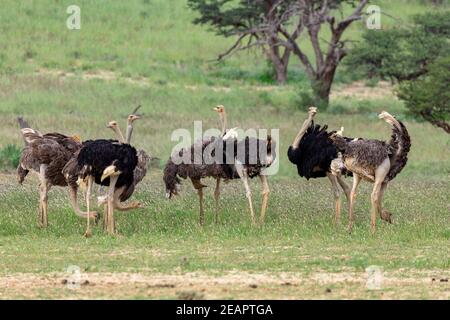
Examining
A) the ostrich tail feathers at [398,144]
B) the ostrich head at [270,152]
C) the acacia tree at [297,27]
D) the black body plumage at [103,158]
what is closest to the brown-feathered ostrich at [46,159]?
the black body plumage at [103,158]

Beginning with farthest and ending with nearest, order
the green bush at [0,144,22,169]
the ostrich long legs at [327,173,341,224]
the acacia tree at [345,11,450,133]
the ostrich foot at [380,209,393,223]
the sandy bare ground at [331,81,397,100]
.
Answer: the sandy bare ground at [331,81,397,100] → the acacia tree at [345,11,450,133] → the green bush at [0,144,22,169] → the ostrich long legs at [327,173,341,224] → the ostrich foot at [380,209,393,223]

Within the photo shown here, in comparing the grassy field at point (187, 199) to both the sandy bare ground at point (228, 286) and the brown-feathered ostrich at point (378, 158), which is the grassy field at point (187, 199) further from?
the brown-feathered ostrich at point (378, 158)

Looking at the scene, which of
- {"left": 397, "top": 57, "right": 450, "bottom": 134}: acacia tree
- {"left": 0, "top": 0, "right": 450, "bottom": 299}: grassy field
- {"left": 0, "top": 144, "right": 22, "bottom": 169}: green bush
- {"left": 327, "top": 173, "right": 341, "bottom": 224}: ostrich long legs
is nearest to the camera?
{"left": 0, "top": 0, "right": 450, "bottom": 299}: grassy field

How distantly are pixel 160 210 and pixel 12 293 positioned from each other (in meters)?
6.50

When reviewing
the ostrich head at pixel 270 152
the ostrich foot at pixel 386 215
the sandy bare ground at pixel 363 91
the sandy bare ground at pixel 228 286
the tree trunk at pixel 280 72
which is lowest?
the sandy bare ground at pixel 363 91

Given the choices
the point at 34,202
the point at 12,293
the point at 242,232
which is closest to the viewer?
the point at 12,293

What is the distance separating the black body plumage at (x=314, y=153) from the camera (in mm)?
16328

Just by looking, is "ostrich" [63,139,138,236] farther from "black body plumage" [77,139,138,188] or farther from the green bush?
the green bush

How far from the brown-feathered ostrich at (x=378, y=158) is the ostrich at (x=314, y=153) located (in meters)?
0.46

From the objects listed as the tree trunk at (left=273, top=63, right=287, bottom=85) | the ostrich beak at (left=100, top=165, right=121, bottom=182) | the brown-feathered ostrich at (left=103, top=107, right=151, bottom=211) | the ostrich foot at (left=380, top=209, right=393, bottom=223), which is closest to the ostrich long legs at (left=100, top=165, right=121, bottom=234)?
the ostrich beak at (left=100, top=165, right=121, bottom=182)

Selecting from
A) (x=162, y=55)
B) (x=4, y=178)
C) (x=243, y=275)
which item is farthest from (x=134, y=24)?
(x=243, y=275)

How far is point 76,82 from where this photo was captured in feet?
110

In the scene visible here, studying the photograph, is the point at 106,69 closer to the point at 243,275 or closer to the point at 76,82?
the point at 76,82

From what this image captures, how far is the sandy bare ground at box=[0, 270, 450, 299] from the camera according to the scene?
34.3 ft
